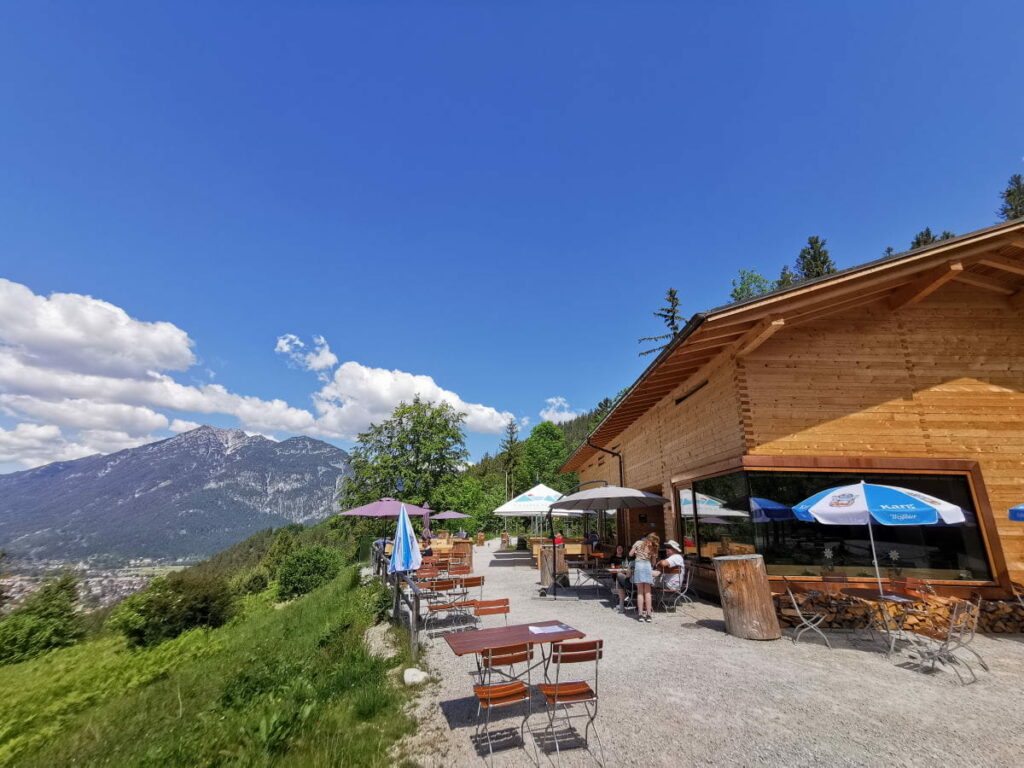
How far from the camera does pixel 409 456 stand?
33.4 metres

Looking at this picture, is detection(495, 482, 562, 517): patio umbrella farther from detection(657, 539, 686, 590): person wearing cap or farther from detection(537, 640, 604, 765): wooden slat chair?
detection(537, 640, 604, 765): wooden slat chair

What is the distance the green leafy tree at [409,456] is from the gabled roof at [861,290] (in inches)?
1003

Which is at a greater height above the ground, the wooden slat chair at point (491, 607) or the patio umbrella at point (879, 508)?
the patio umbrella at point (879, 508)

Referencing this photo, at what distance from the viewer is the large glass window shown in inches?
338

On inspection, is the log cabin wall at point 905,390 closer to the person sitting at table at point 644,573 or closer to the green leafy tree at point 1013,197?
the person sitting at table at point 644,573

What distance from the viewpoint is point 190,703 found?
24.3ft

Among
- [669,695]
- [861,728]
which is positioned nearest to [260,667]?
[669,695]

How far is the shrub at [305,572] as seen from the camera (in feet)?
69.3

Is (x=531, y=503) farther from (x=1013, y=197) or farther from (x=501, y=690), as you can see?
(x=1013, y=197)

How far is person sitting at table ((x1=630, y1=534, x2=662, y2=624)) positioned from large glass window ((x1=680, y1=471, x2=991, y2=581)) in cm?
192

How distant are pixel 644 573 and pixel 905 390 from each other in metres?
6.78

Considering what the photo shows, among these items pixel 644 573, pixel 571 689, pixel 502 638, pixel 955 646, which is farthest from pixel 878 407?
pixel 502 638

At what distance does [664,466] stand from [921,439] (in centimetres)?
579

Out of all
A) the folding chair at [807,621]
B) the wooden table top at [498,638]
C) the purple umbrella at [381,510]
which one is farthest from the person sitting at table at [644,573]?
the purple umbrella at [381,510]
